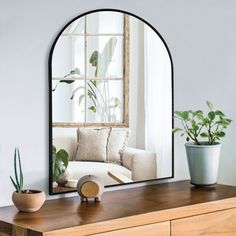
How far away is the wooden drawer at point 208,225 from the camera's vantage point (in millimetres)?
2611

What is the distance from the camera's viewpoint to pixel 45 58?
2701 mm

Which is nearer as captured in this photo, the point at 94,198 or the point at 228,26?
the point at 94,198

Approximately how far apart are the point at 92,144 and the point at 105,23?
575 mm

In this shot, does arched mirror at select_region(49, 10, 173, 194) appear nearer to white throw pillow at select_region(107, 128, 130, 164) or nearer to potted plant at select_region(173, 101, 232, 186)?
white throw pillow at select_region(107, 128, 130, 164)

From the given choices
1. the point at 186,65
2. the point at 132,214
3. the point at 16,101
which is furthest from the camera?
the point at 186,65

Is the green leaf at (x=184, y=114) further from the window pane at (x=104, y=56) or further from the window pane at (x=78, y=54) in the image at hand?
the window pane at (x=78, y=54)

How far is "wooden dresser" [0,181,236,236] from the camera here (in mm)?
2297

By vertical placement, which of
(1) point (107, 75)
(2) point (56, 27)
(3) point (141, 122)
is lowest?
(3) point (141, 122)

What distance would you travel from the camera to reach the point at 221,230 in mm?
2762

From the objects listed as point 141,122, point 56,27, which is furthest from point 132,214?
point 56,27

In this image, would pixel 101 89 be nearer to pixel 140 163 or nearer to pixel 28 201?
pixel 140 163

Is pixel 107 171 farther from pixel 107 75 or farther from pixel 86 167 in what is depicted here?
pixel 107 75

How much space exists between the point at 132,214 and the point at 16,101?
2.28 ft

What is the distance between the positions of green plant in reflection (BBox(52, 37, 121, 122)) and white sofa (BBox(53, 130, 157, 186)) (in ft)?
0.62
